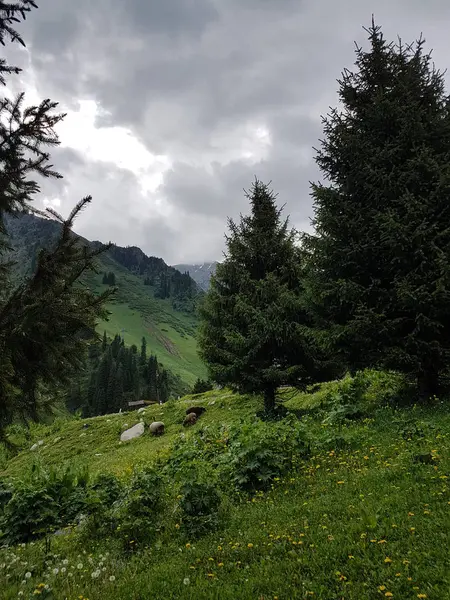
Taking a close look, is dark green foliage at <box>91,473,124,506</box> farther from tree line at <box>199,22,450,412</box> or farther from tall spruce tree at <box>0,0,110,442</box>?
tree line at <box>199,22,450,412</box>

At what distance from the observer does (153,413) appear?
28.0 meters

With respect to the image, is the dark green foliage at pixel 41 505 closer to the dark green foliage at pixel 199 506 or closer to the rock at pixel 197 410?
the dark green foliage at pixel 199 506

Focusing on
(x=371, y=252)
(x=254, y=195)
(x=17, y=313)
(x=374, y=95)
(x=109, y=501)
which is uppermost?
(x=374, y=95)

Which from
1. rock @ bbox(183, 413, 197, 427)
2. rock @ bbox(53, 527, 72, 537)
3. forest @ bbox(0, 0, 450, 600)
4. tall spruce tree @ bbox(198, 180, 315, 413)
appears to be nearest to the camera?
forest @ bbox(0, 0, 450, 600)

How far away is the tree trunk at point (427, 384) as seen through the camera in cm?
1291

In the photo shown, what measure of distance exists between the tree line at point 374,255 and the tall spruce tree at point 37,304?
8.85 meters

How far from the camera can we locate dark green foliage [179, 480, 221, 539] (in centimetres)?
732

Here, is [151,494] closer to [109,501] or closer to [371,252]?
[109,501]

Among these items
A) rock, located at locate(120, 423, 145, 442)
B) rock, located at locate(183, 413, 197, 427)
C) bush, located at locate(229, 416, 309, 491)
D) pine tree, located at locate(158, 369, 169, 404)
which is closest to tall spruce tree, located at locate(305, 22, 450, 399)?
bush, located at locate(229, 416, 309, 491)

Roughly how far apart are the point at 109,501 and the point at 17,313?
5.61m

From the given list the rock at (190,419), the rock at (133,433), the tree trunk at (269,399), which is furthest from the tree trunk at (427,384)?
the rock at (133,433)

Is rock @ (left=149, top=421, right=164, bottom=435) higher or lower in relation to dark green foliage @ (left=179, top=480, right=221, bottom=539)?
lower

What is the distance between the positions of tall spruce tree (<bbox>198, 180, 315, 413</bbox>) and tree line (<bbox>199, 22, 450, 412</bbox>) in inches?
3.4

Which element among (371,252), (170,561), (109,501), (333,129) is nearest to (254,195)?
(333,129)
